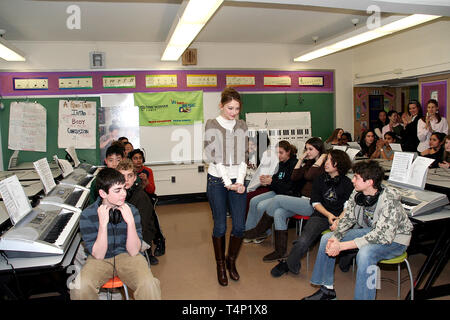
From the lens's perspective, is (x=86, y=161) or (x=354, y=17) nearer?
(x=354, y=17)

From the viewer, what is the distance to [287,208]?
343cm

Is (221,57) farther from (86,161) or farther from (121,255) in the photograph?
(121,255)

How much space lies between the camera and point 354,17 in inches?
194

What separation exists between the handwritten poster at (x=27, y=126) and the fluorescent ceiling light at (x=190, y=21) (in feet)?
7.80

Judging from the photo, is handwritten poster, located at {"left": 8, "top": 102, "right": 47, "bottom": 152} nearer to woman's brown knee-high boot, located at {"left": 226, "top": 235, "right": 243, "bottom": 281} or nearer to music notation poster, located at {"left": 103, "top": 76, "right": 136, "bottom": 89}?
music notation poster, located at {"left": 103, "top": 76, "right": 136, "bottom": 89}

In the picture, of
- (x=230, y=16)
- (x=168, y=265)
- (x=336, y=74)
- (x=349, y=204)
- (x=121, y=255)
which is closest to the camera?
(x=121, y=255)

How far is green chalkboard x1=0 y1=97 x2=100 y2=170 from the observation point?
18.5 ft

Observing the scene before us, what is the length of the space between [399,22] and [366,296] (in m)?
3.15

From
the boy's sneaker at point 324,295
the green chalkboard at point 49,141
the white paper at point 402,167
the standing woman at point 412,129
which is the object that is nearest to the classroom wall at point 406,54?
the standing woman at point 412,129

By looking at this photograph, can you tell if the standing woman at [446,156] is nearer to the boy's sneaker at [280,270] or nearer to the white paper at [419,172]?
the white paper at [419,172]

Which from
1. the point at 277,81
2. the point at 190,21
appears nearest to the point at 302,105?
the point at 277,81

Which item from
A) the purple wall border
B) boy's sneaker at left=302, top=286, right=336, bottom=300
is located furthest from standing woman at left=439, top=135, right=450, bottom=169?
the purple wall border
